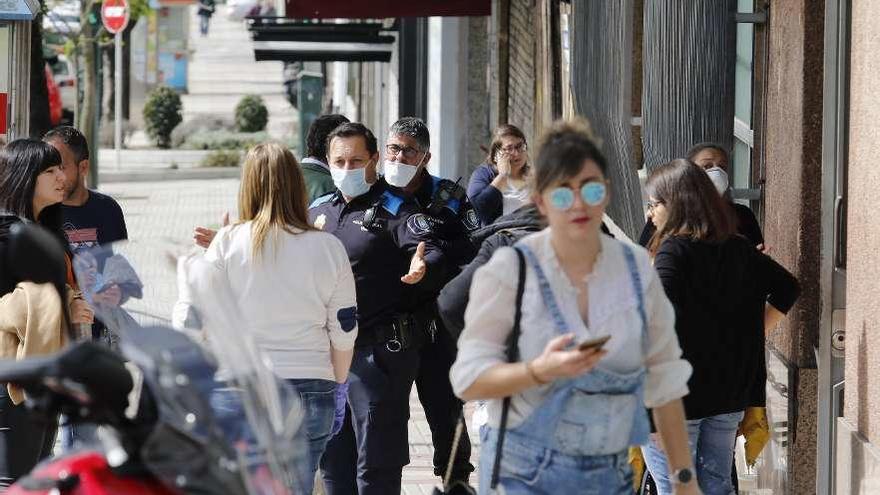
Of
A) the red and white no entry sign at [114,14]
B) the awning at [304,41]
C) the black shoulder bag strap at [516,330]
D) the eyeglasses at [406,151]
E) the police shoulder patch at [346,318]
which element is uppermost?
the red and white no entry sign at [114,14]

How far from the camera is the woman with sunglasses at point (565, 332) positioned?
4.18 m

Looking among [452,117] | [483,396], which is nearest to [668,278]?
[483,396]

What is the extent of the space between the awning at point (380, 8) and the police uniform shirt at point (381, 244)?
6.95m

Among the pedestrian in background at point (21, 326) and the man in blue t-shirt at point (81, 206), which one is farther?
the man in blue t-shirt at point (81, 206)

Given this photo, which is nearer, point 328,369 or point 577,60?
point 328,369

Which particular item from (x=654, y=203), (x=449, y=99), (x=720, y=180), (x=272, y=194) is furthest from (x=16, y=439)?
(x=449, y=99)

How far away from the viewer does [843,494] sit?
648 centimetres

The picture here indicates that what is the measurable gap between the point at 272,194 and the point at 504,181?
421 centimetres

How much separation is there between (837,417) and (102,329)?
311 centimetres

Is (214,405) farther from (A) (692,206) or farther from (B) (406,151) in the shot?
(B) (406,151)

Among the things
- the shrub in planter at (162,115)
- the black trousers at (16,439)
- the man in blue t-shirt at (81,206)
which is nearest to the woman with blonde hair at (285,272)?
the black trousers at (16,439)

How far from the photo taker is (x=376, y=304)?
22.8 ft

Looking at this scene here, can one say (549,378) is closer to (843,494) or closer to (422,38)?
(843,494)

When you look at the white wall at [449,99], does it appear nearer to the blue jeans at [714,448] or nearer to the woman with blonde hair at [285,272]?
the blue jeans at [714,448]
